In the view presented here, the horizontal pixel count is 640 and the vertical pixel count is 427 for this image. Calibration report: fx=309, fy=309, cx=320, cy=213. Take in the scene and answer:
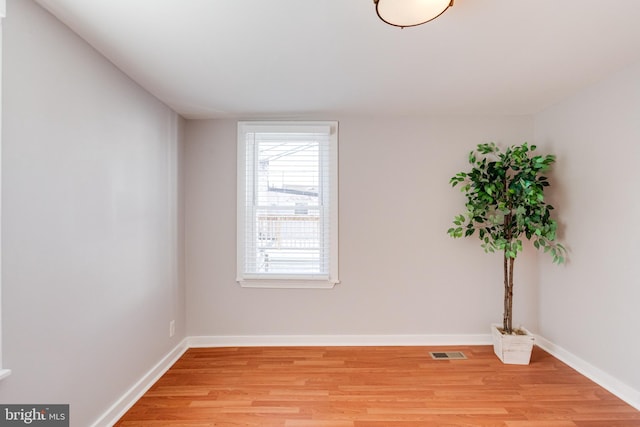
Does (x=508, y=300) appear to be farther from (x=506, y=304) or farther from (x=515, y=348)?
(x=515, y=348)

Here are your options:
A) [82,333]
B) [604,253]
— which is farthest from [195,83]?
[604,253]

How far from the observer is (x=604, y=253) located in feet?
7.66

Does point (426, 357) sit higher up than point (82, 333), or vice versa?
point (82, 333)

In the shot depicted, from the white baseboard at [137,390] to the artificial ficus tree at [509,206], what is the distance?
9.10 feet

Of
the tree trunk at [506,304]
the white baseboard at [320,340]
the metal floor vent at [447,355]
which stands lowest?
the metal floor vent at [447,355]

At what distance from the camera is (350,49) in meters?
1.85

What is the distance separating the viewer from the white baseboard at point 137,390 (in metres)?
1.91

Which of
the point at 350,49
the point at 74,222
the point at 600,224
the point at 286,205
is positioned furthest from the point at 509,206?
the point at 74,222

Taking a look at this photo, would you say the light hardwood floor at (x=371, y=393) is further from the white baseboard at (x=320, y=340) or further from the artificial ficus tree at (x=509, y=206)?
the artificial ficus tree at (x=509, y=206)

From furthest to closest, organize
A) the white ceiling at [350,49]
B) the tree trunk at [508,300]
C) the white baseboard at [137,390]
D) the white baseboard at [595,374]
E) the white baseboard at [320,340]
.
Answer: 1. the white baseboard at [320,340]
2. the tree trunk at [508,300]
3. the white baseboard at [595,374]
4. the white baseboard at [137,390]
5. the white ceiling at [350,49]

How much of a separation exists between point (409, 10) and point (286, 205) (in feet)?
6.67

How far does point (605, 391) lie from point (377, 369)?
1642 mm

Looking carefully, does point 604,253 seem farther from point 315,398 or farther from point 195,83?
point 195,83

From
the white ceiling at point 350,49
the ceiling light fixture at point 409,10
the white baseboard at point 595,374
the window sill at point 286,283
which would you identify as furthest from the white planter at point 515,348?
the ceiling light fixture at point 409,10
